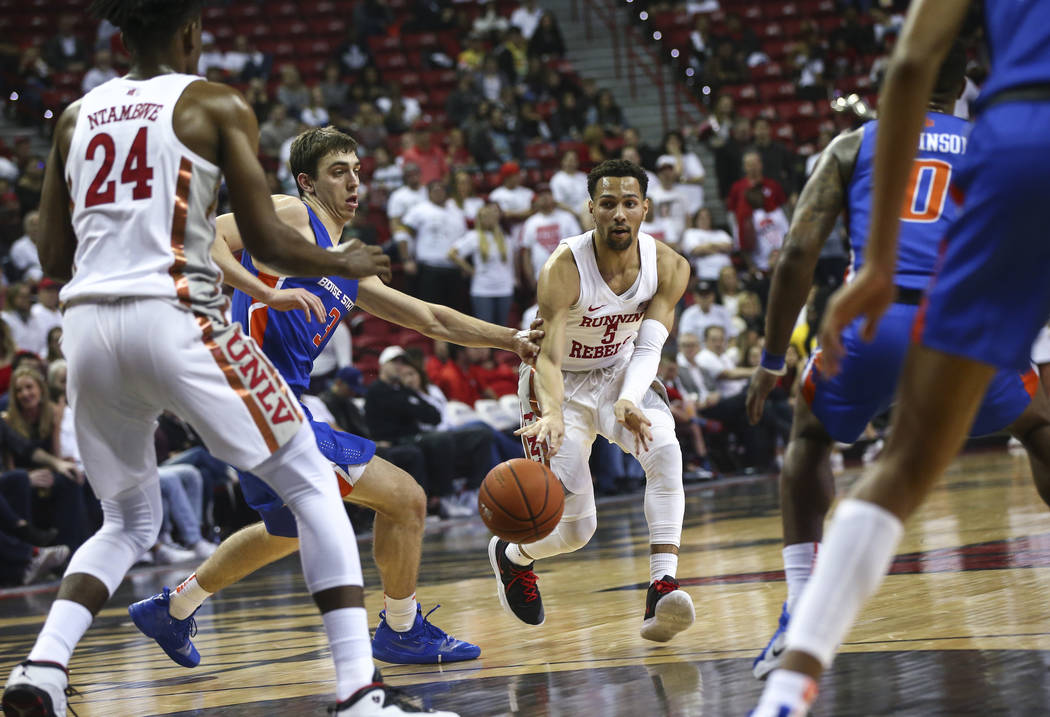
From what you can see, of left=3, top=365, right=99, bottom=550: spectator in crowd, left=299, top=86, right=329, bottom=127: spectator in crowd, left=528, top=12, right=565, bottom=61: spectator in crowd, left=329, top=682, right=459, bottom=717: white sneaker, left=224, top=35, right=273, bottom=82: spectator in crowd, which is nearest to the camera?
left=329, top=682, right=459, bottom=717: white sneaker

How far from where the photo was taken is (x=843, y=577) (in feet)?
8.20

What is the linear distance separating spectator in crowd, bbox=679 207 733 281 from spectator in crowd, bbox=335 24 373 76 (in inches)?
264

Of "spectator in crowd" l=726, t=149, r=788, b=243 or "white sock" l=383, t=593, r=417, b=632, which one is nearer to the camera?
"white sock" l=383, t=593, r=417, b=632

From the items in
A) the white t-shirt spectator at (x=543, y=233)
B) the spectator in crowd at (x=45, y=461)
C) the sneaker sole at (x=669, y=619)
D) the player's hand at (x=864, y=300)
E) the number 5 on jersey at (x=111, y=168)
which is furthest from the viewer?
the white t-shirt spectator at (x=543, y=233)

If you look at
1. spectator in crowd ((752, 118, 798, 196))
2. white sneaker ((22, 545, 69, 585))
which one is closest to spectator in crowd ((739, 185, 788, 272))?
spectator in crowd ((752, 118, 798, 196))

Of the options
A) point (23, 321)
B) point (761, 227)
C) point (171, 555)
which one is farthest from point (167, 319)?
point (761, 227)

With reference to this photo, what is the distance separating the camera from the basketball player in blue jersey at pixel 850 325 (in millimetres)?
3621

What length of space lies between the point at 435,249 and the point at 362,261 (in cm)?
1071

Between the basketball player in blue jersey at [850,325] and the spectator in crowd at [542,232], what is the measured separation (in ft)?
34.4

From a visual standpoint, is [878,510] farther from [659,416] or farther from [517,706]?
[659,416]

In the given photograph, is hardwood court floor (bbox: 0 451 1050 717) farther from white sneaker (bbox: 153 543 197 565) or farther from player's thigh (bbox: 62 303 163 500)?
white sneaker (bbox: 153 543 197 565)

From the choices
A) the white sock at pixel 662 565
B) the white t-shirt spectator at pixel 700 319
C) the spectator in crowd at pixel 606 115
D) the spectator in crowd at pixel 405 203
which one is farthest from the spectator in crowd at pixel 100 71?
the white sock at pixel 662 565

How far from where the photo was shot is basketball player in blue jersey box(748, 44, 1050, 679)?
11.9ft

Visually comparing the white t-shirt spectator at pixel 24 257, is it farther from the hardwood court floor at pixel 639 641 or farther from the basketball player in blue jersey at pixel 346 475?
the basketball player in blue jersey at pixel 346 475
